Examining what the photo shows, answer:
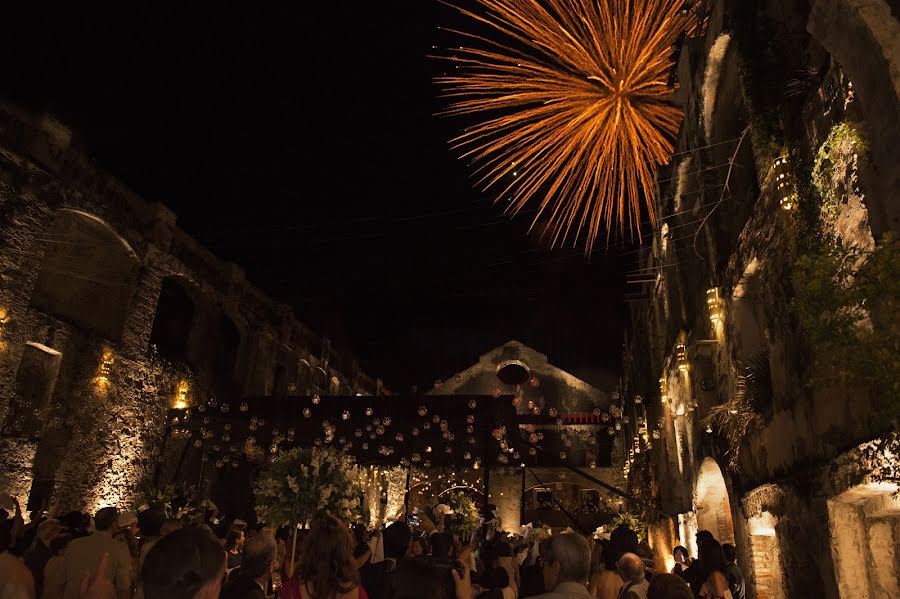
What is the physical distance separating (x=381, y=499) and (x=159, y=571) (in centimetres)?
3156

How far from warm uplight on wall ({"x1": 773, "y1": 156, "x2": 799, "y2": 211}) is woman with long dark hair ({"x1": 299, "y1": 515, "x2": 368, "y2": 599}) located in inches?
236

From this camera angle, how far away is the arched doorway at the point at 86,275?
16.1 m

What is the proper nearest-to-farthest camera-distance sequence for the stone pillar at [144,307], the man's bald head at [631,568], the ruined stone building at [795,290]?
the man's bald head at [631,568]
the ruined stone building at [795,290]
the stone pillar at [144,307]

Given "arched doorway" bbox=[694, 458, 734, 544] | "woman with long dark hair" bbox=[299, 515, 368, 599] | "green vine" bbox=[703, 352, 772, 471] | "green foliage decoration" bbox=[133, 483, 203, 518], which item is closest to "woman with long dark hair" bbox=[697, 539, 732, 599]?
"woman with long dark hair" bbox=[299, 515, 368, 599]

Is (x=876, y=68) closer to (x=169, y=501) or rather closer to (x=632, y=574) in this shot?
(x=632, y=574)

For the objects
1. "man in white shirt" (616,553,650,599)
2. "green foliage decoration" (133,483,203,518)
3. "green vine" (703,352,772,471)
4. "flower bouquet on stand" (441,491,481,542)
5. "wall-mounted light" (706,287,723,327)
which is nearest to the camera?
"man in white shirt" (616,553,650,599)

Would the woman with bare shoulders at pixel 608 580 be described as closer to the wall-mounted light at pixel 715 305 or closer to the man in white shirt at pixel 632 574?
the man in white shirt at pixel 632 574

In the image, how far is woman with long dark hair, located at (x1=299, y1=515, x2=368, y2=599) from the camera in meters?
3.21

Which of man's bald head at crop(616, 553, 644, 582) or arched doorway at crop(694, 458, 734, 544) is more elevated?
arched doorway at crop(694, 458, 734, 544)

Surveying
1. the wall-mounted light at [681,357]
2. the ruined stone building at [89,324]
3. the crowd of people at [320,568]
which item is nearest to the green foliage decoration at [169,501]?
the ruined stone building at [89,324]

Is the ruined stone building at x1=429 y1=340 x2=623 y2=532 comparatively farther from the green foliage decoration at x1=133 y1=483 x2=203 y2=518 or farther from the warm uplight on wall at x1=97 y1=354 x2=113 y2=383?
the warm uplight on wall at x1=97 y1=354 x2=113 y2=383

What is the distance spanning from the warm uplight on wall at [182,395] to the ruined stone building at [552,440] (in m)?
13.0

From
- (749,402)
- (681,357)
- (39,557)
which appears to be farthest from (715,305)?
(39,557)

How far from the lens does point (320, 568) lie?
3.23 metres
